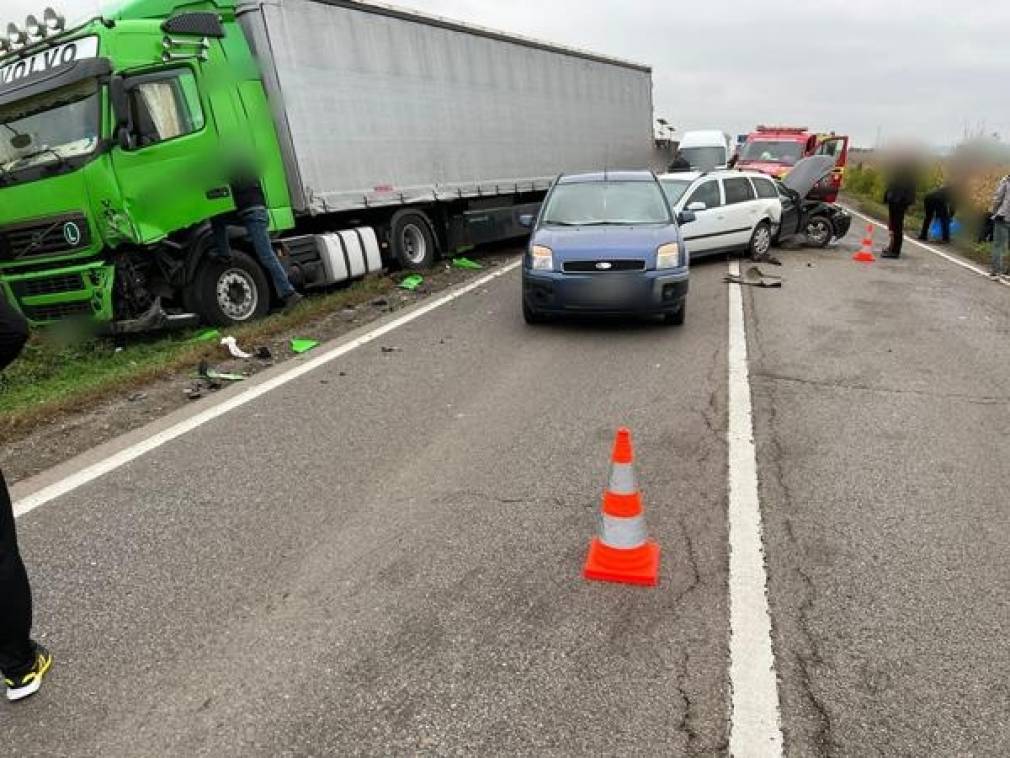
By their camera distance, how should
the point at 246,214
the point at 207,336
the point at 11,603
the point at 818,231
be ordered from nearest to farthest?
1. the point at 11,603
2. the point at 207,336
3. the point at 246,214
4. the point at 818,231

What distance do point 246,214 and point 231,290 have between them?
89 cm

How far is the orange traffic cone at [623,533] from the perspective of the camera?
3.34 meters

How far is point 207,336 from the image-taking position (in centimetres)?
825

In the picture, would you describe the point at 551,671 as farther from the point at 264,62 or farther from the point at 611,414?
the point at 264,62

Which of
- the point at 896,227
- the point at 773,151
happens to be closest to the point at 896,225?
the point at 896,227

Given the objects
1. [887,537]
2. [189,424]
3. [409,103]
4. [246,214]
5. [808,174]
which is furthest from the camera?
[808,174]

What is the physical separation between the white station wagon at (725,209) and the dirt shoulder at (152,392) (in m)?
→ 5.15

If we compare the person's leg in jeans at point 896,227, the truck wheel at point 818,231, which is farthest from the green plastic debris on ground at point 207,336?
the person's leg in jeans at point 896,227

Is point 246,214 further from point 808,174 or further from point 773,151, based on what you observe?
point 773,151

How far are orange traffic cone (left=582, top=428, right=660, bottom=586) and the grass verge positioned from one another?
4.45 metres

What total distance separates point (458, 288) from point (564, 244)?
3.46 m

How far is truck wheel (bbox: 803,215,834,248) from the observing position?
1559cm

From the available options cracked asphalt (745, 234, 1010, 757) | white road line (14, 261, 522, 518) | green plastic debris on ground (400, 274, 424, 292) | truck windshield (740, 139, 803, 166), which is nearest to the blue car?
cracked asphalt (745, 234, 1010, 757)

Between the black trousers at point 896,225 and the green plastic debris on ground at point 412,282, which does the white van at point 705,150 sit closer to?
the black trousers at point 896,225
